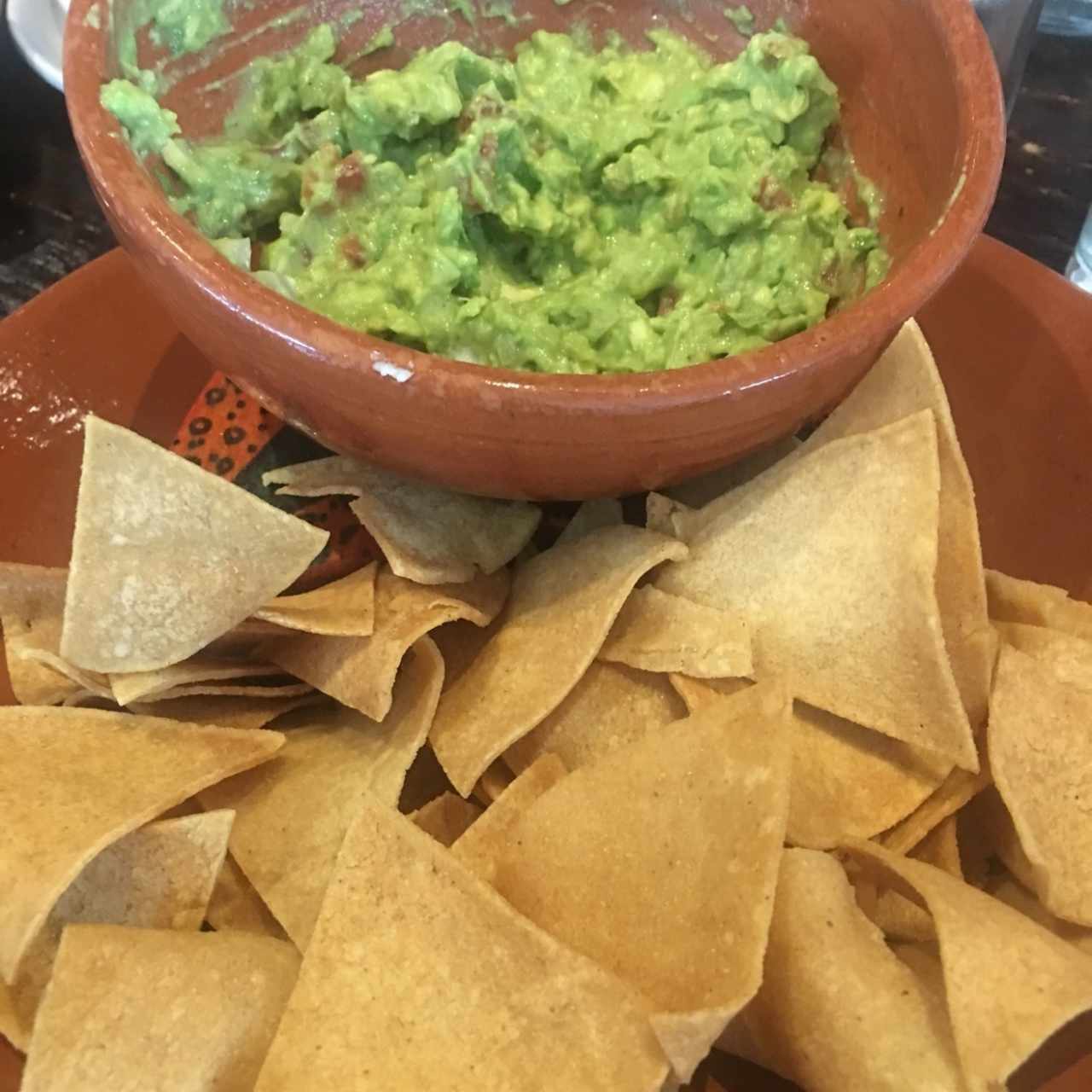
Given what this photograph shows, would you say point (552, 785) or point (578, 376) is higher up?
point (578, 376)

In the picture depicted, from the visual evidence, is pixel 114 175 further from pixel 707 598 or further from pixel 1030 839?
pixel 1030 839

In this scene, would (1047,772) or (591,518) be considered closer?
(1047,772)

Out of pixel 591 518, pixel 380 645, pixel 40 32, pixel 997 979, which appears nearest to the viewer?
pixel 997 979

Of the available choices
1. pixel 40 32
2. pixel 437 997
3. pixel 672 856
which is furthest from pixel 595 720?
pixel 40 32

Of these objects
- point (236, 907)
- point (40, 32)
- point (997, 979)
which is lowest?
point (236, 907)

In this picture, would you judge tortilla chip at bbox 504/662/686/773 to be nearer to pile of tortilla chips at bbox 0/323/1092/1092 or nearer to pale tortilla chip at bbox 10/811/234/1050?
pile of tortilla chips at bbox 0/323/1092/1092

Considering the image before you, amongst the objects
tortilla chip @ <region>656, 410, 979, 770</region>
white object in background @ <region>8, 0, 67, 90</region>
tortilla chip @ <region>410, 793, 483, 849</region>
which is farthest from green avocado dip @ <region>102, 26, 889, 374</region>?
white object in background @ <region>8, 0, 67, 90</region>

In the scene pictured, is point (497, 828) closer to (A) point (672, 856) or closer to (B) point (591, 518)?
(A) point (672, 856)
